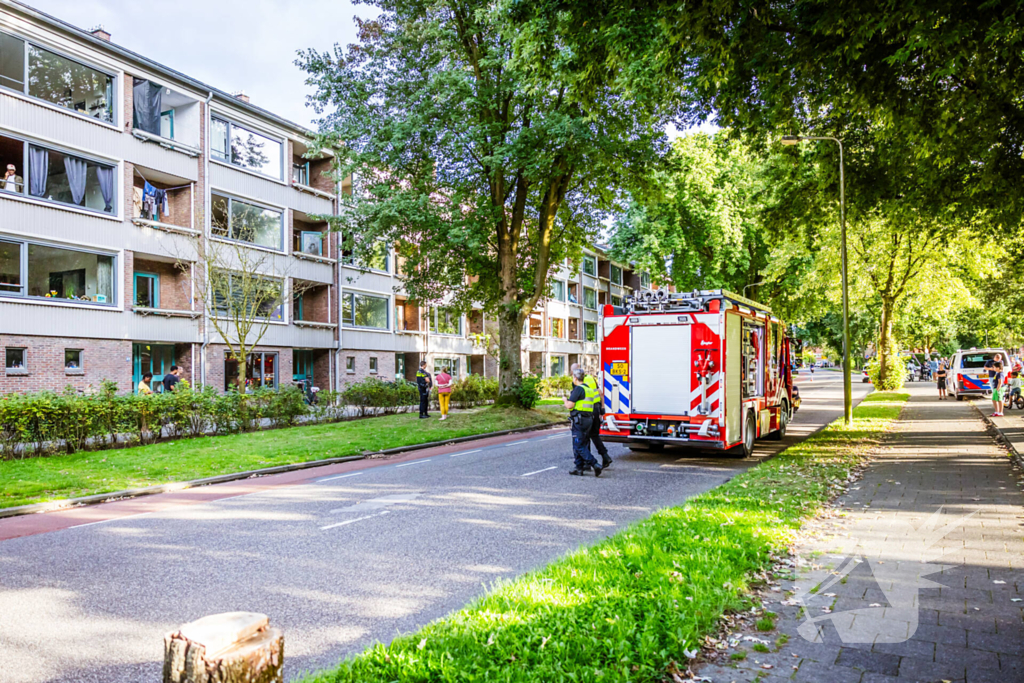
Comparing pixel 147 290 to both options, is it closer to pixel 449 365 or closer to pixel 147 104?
pixel 147 104

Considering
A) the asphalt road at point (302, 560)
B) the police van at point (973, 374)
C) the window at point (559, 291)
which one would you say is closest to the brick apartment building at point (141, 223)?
the asphalt road at point (302, 560)

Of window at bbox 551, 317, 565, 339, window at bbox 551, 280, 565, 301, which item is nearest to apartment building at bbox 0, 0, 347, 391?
window at bbox 551, 280, 565, 301

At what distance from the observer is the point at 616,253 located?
46.2 m

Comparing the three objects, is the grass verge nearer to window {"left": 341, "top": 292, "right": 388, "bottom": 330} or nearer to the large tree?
the large tree

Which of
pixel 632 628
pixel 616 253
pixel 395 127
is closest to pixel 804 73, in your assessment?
pixel 632 628

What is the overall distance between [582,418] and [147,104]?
22.6 metres

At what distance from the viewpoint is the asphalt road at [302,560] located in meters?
4.86

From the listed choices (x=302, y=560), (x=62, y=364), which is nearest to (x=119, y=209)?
(x=62, y=364)

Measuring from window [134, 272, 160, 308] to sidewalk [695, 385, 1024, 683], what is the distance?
25.0 meters

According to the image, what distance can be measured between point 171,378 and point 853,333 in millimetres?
53584

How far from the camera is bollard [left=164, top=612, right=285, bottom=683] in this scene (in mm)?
2363

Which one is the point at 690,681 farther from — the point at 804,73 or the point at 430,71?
the point at 430,71

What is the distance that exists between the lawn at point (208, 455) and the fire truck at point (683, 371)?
19.8 feet

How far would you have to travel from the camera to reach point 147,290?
26703 mm
